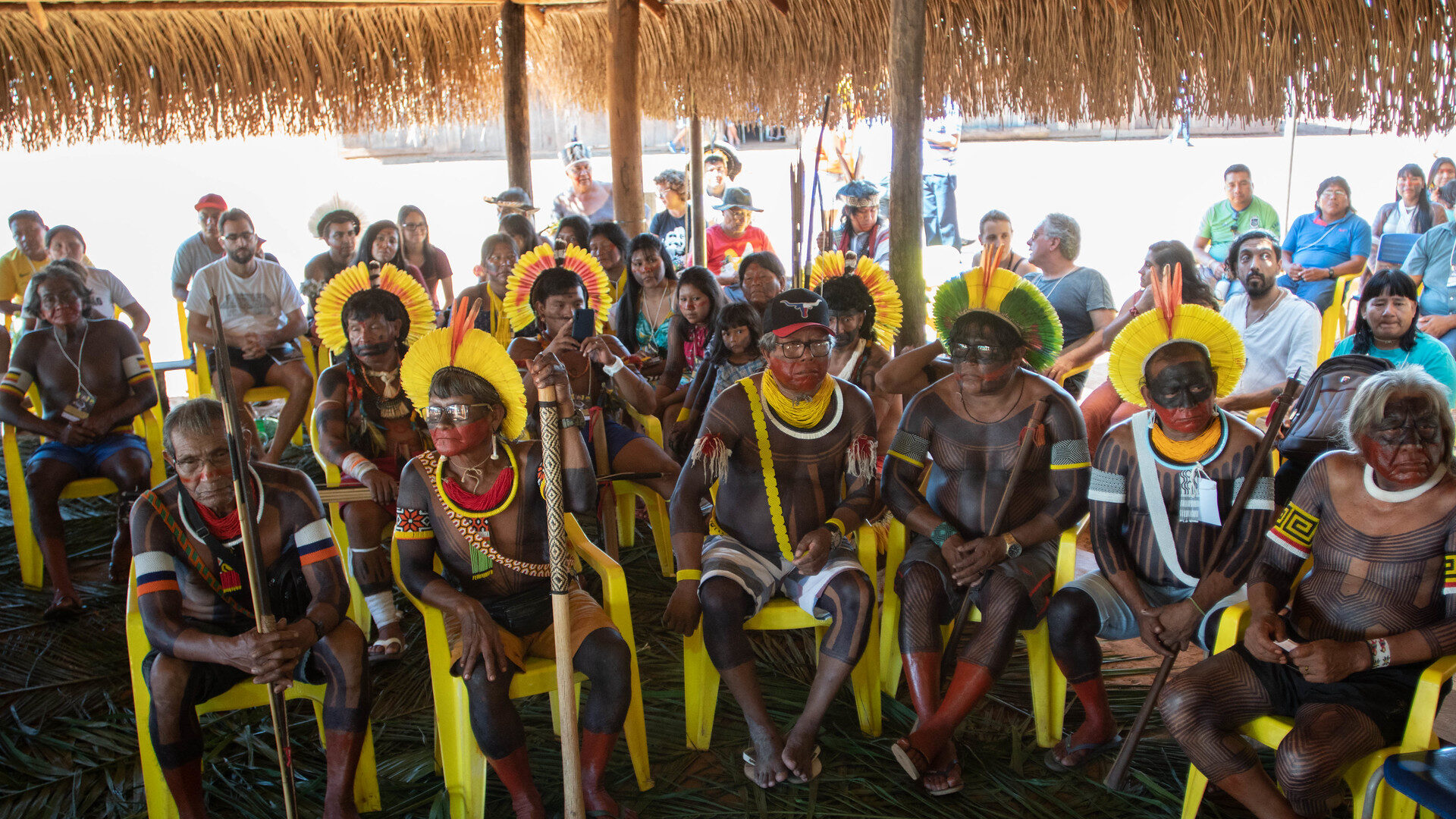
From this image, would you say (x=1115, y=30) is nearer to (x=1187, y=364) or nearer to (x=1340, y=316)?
(x=1340, y=316)

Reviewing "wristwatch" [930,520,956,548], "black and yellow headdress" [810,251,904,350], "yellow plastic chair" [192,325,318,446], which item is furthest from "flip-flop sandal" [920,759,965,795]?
"yellow plastic chair" [192,325,318,446]

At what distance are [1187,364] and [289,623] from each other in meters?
2.83

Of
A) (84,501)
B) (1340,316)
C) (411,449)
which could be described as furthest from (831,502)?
(1340,316)

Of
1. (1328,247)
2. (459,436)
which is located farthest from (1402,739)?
(1328,247)

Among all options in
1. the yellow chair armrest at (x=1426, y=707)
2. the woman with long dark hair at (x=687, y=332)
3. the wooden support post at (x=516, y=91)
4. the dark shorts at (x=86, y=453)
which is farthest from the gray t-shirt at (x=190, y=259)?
the yellow chair armrest at (x=1426, y=707)

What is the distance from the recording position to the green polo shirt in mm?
7598

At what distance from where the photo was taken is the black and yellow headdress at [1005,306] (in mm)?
3670

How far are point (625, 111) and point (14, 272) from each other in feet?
14.7

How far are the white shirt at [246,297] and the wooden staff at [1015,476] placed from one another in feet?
15.4

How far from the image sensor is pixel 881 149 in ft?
42.4

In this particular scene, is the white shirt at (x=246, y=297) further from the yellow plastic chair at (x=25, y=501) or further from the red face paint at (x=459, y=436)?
the red face paint at (x=459, y=436)

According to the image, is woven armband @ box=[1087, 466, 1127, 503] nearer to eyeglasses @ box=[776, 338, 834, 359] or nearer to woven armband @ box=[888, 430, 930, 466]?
woven armband @ box=[888, 430, 930, 466]

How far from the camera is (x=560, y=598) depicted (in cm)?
265

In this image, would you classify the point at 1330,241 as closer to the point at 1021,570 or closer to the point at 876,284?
the point at 876,284
